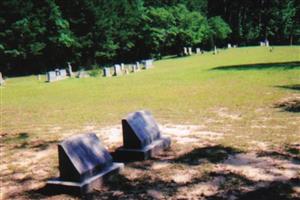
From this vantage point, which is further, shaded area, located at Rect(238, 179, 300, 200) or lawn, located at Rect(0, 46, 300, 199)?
lawn, located at Rect(0, 46, 300, 199)

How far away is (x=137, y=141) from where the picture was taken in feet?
28.7

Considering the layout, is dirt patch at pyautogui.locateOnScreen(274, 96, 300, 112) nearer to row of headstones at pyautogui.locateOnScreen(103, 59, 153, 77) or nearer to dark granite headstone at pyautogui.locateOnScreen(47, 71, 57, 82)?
row of headstones at pyautogui.locateOnScreen(103, 59, 153, 77)

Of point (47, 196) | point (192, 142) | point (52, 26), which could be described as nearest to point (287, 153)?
point (192, 142)

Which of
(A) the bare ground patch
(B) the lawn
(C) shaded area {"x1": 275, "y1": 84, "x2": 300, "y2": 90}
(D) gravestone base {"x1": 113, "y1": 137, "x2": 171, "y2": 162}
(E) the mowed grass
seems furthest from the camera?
(C) shaded area {"x1": 275, "y1": 84, "x2": 300, "y2": 90}

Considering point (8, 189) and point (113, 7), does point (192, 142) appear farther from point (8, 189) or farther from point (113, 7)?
point (113, 7)

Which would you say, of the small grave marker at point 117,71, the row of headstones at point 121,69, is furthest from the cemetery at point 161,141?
the row of headstones at point 121,69

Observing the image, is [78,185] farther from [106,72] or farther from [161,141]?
[106,72]

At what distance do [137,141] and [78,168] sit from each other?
80.4 inches

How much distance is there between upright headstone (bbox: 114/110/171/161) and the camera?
28.4ft

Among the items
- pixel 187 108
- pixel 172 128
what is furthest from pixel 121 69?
pixel 172 128

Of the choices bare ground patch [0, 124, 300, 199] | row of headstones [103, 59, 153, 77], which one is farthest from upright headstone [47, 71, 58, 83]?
bare ground patch [0, 124, 300, 199]

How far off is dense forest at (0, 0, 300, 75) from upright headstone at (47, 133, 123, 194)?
38586 mm

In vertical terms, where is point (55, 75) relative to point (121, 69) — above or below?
above

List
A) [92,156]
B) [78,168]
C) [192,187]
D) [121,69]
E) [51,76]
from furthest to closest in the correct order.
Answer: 1. [121,69]
2. [51,76]
3. [92,156]
4. [78,168]
5. [192,187]
